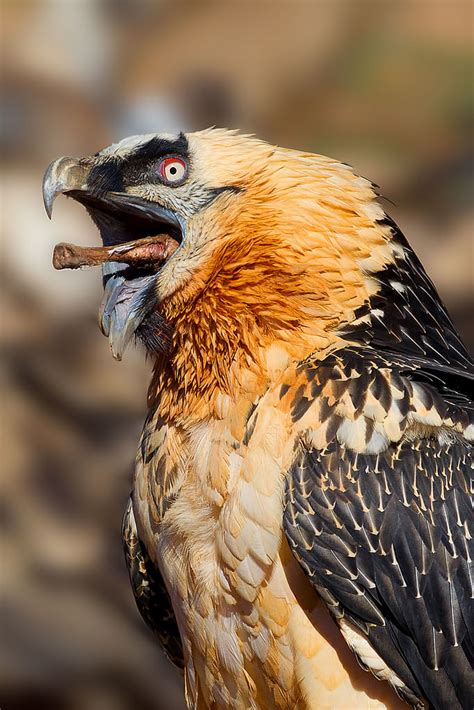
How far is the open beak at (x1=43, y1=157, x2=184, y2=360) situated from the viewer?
4137 mm

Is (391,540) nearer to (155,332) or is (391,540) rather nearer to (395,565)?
(395,565)

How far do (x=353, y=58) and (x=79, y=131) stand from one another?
2038mm

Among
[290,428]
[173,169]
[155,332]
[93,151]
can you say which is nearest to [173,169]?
[173,169]

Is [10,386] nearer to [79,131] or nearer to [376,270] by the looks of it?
[79,131]

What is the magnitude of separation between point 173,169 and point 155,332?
606 millimetres

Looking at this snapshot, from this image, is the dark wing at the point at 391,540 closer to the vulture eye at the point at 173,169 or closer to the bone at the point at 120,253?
the bone at the point at 120,253

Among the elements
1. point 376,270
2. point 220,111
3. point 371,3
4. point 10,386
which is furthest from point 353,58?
point 376,270

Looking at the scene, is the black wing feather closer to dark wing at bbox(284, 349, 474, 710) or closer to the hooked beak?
dark wing at bbox(284, 349, 474, 710)

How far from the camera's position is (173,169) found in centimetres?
418

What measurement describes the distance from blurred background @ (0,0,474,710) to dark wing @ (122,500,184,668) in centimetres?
365

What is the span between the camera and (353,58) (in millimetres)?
7867

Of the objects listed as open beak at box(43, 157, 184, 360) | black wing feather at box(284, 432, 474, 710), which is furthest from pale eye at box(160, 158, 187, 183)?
black wing feather at box(284, 432, 474, 710)

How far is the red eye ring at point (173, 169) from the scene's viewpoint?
4168 millimetres

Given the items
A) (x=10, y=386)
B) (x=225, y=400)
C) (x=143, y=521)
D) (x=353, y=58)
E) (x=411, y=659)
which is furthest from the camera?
(x=10, y=386)
